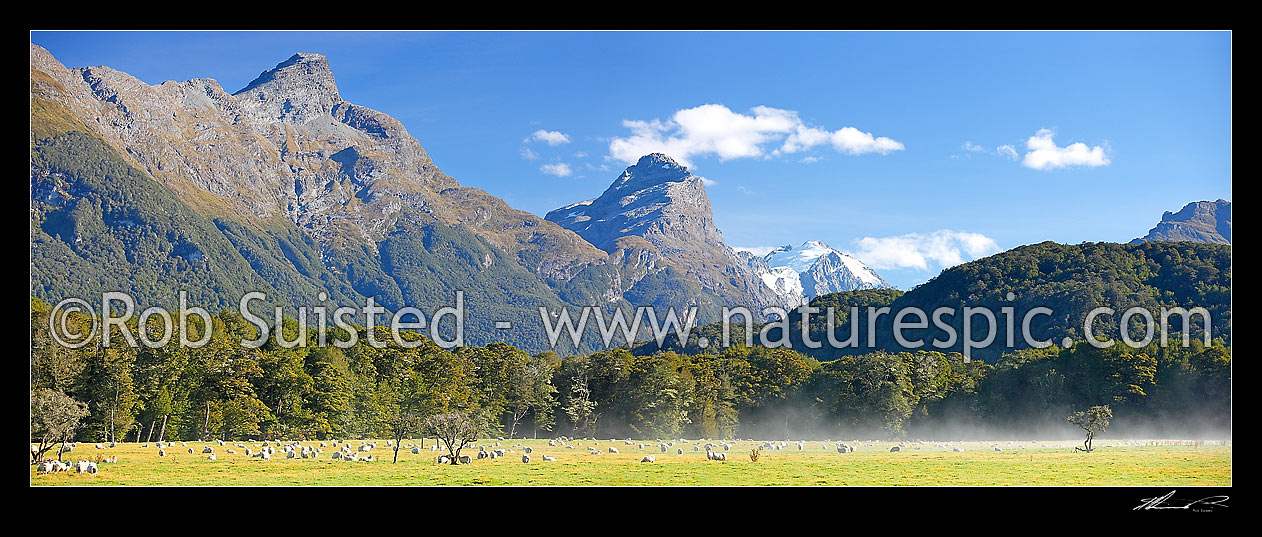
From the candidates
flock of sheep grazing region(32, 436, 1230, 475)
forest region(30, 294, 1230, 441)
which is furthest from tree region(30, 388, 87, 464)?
forest region(30, 294, 1230, 441)

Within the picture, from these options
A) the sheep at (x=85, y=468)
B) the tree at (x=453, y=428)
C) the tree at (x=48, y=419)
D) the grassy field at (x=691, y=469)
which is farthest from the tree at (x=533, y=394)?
the sheep at (x=85, y=468)

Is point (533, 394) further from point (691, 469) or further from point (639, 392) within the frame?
point (691, 469)

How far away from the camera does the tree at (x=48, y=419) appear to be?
2253 cm

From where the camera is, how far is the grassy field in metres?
21.6

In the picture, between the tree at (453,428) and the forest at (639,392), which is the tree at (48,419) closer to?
the tree at (453,428)

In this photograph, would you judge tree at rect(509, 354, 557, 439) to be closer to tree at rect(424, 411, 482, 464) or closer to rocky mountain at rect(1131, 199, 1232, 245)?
tree at rect(424, 411, 482, 464)

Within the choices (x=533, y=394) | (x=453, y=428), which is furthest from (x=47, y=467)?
(x=533, y=394)

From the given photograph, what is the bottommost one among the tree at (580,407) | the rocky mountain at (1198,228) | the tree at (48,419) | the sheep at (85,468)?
the tree at (580,407)

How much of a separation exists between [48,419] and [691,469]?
53.9 ft

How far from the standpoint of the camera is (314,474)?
23047 mm

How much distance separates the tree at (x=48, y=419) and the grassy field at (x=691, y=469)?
3.79ft
